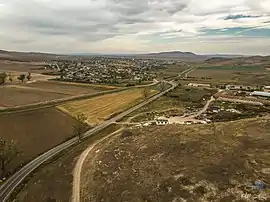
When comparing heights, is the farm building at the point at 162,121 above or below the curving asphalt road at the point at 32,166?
above

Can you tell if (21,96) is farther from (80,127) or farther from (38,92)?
(80,127)

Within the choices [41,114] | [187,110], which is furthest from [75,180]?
[187,110]

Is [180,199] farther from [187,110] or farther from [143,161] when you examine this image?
[187,110]

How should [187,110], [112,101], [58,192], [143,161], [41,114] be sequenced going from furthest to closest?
1. [112,101]
2. [187,110]
3. [41,114]
4. [143,161]
5. [58,192]

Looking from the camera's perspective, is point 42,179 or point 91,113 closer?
point 42,179

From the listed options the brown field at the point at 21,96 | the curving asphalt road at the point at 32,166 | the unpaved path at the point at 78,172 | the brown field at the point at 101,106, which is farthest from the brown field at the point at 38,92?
the unpaved path at the point at 78,172

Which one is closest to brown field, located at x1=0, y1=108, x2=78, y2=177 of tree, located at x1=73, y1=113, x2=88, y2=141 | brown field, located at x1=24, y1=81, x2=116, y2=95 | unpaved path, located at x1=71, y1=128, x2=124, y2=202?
tree, located at x1=73, y1=113, x2=88, y2=141

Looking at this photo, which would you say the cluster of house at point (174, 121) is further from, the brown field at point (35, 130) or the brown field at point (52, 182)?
the brown field at point (52, 182)

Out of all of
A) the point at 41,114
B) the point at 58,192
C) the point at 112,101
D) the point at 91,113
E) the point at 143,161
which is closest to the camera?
the point at 58,192
